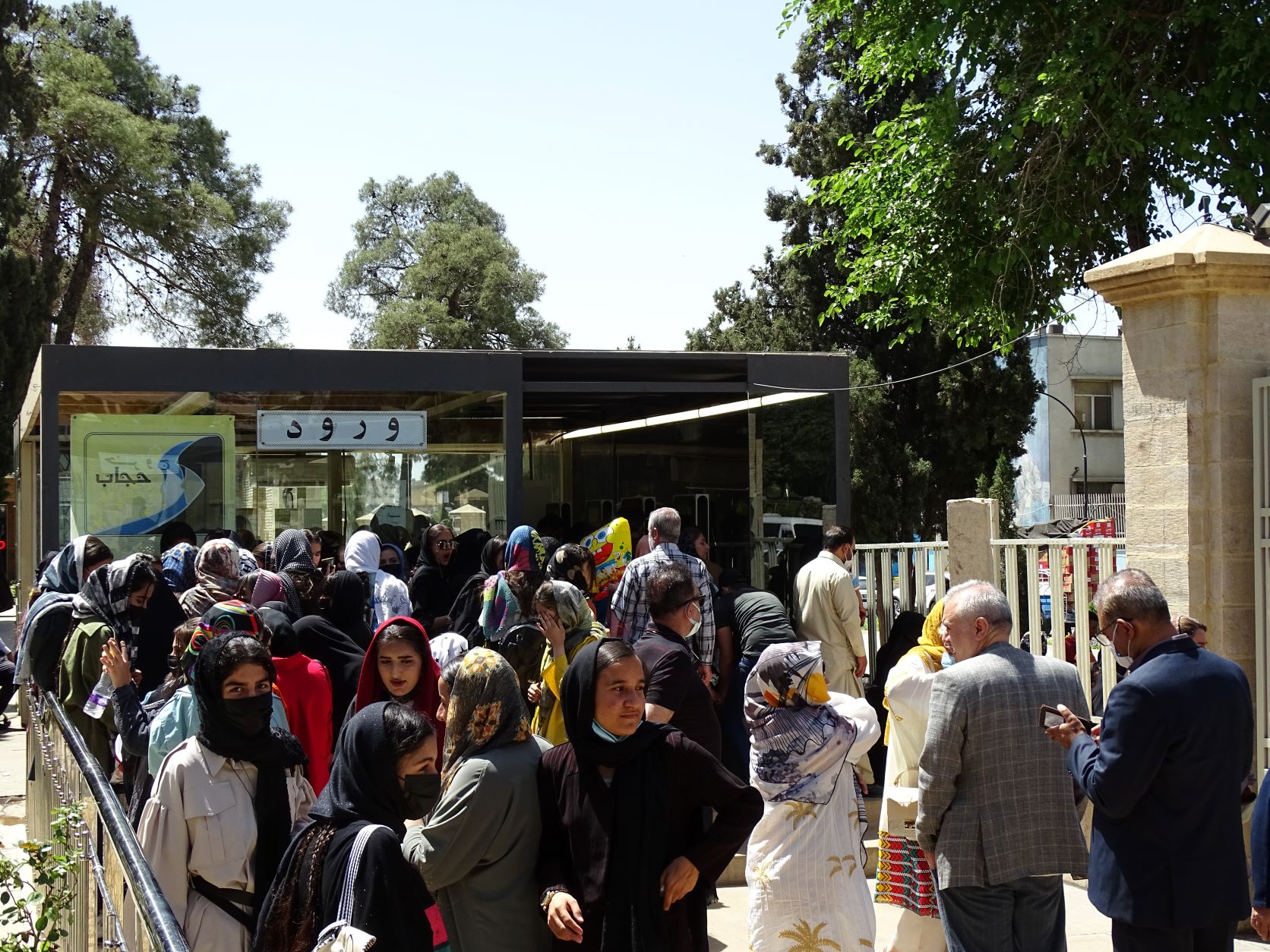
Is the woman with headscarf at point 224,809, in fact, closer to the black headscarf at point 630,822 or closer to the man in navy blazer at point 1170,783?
the black headscarf at point 630,822

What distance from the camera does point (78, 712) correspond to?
6246 mm

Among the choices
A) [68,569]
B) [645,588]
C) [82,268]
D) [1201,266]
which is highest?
[82,268]

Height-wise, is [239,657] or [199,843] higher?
[239,657]

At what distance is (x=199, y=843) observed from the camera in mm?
3594

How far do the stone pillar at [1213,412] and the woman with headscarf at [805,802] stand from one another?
7.44 ft

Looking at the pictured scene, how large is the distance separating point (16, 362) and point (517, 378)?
20.1 meters

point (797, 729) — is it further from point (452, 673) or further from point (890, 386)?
point (890, 386)

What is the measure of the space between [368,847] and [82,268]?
106ft

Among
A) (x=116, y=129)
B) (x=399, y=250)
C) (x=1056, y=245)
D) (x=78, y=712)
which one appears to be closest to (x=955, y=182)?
(x=1056, y=245)

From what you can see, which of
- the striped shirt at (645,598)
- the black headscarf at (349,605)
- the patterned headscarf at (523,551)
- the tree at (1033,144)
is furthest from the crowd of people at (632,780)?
the tree at (1033,144)

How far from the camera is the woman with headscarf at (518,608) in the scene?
19.9 ft

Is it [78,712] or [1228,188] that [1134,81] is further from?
[78,712]

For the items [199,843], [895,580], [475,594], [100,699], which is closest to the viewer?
[199,843]

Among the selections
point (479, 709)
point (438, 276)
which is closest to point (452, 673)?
point (479, 709)
